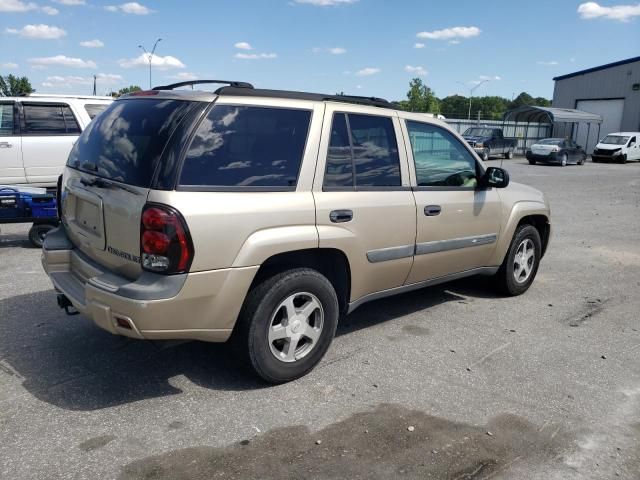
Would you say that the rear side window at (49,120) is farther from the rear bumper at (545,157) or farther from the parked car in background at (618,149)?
the parked car in background at (618,149)

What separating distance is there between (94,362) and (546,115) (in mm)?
38618

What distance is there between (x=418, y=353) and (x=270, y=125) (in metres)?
2.08

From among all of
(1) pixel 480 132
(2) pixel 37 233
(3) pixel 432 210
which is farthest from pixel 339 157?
(1) pixel 480 132

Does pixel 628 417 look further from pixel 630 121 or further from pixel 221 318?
pixel 630 121

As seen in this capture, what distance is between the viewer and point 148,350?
4121 mm

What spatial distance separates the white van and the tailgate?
229 inches

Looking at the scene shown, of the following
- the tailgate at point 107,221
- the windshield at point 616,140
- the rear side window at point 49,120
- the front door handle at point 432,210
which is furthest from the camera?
the windshield at point 616,140

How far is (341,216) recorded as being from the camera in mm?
3762

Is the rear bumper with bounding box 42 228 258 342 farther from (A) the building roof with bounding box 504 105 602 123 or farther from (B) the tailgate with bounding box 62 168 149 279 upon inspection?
(A) the building roof with bounding box 504 105 602 123

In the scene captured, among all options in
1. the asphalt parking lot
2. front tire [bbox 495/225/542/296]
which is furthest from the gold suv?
front tire [bbox 495/225/542/296]

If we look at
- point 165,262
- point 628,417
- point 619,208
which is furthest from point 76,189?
point 619,208

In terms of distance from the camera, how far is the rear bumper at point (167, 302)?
3.06 metres

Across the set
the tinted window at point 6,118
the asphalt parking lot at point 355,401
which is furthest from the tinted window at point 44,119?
the asphalt parking lot at point 355,401

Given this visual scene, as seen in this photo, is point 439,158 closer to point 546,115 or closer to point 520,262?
point 520,262
